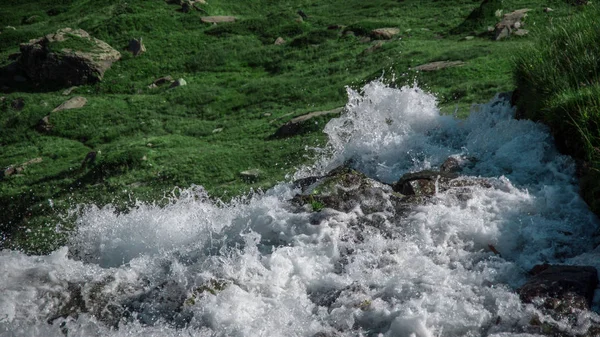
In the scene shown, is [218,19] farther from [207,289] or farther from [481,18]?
[207,289]

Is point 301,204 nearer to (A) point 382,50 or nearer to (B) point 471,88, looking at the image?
(B) point 471,88

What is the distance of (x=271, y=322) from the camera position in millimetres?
7234

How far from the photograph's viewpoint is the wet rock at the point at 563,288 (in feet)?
22.7

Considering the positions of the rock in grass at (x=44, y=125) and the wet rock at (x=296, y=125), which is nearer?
the wet rock at (x=296, y=125)

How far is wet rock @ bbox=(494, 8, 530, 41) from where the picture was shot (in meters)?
18.8

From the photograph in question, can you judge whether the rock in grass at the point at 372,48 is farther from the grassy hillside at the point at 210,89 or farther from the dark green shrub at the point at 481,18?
the dark green shrub at the point at 481,18

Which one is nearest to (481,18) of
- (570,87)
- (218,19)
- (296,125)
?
(296,125)

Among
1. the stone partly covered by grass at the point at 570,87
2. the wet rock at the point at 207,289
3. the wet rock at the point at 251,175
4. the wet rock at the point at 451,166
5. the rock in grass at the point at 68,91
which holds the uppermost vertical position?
the stone partly covered by grass at the point at 570,87

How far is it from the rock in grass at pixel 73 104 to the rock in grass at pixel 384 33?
9.03 meters

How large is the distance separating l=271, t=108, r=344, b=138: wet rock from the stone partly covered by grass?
4.16 m

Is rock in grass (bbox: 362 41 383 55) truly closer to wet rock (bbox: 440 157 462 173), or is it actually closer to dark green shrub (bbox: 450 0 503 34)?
dark green shrub (bbox: 450 0 503 34)

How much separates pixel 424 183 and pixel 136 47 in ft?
52.8

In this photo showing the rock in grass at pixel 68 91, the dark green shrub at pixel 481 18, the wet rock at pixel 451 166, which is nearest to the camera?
the wet rock at pixel 451 166

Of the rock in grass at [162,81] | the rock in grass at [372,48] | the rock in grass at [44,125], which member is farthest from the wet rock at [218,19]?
the rock in grass at [44,125]
